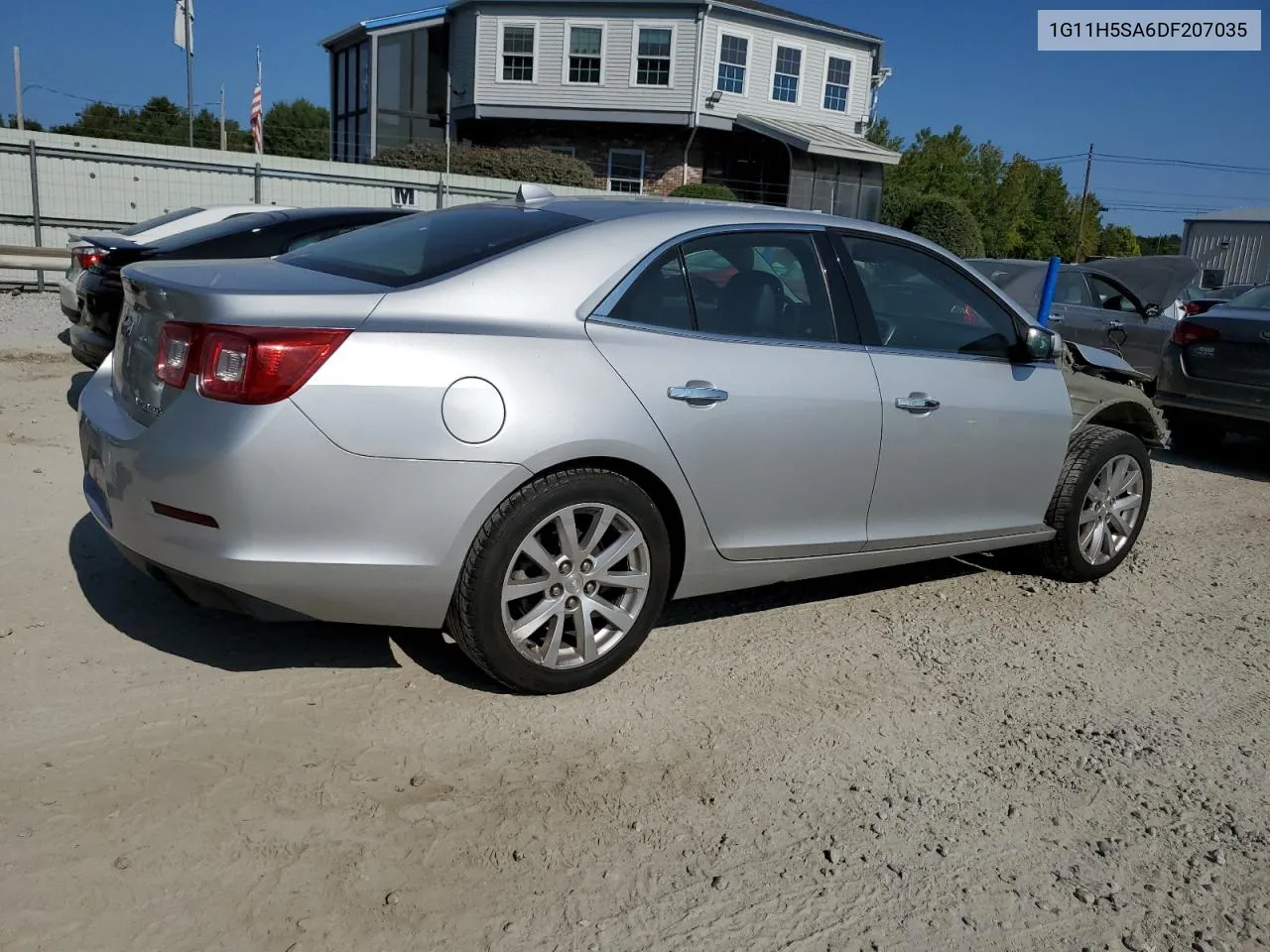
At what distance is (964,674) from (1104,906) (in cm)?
146

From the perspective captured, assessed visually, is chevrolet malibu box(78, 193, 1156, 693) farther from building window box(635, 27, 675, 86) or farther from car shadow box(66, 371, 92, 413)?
building window box(635, 27, 675, 86)

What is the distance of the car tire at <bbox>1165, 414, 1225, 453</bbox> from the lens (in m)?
9.33

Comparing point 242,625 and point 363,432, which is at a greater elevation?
point 363,432

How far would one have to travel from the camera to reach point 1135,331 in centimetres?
1191

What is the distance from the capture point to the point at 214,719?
3.36 m

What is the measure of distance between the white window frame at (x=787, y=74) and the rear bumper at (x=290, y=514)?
3159 centimetres

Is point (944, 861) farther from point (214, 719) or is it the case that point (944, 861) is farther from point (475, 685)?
point (214, 719)

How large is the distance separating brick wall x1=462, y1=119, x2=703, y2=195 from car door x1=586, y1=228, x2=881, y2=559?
2930 cm

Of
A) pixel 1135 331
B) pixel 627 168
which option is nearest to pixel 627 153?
pixel 627 168

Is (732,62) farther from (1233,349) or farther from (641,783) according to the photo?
(641,783)

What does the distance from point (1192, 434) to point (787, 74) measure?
2555 centimetres

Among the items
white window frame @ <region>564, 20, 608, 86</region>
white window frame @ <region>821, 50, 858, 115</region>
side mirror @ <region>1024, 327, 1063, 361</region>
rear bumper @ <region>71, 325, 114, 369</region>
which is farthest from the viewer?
white window frame @ <region>821, 50, 858, 115</region>

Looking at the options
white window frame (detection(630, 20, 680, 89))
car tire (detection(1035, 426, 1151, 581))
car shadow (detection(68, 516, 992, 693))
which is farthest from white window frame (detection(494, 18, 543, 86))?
car shadow (detection(68, 516, 992, 693))

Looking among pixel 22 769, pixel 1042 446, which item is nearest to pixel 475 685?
pixel 22 769
